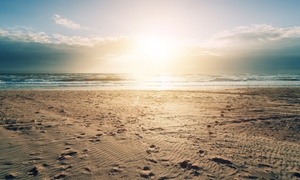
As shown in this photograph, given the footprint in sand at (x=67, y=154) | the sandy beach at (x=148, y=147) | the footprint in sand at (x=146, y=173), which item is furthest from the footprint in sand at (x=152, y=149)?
the footprint in sand at (x=67, y=154)

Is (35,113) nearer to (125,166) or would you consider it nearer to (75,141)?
(75,141)

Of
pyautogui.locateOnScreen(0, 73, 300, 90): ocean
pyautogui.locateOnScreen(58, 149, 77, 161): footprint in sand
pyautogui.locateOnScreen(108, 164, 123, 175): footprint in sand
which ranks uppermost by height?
pyautogui.locateOnScreen(0, 73, 300, 90): ocean

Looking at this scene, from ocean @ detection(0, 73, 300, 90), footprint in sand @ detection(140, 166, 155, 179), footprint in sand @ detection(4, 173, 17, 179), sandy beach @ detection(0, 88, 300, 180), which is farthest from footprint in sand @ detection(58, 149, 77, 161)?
ocean @ detection(0, 73, 300, 90)

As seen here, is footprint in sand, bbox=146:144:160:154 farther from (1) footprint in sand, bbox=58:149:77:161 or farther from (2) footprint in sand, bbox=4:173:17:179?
(2) footprint in sand, bbox=4:173:17:179

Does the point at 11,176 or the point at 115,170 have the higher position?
the point at 11,176

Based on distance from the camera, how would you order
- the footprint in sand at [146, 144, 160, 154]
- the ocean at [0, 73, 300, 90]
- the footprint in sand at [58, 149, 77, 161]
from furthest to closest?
the ocean at [0, 73, 300, 90] < the footprint in sand at [146, 144, 160, 154] < the footprint in sand at [58, 149, 77, 161]

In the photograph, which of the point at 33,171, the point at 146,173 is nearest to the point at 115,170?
the point at 146,173

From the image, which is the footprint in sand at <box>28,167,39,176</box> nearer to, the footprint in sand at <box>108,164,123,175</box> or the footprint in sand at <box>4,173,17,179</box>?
the footprint in sand at <box>4,173,17,179</box>

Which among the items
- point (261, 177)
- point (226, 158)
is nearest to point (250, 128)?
point (226, 158)

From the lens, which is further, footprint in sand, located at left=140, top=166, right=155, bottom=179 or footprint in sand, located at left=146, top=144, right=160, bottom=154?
footprint in sand, located at left=146, top=144, right=160, bottom=154

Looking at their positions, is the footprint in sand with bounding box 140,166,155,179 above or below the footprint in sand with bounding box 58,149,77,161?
below

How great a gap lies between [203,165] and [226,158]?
0.85 m

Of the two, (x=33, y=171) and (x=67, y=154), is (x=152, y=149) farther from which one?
(x=33, y=171)

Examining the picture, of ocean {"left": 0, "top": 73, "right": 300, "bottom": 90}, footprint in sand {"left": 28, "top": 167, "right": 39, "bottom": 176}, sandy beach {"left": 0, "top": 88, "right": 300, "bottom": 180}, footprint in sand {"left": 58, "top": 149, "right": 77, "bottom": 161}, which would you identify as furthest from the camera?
ocean {"left": 0, "top": 73, "right": 300, "bottom": 90}
